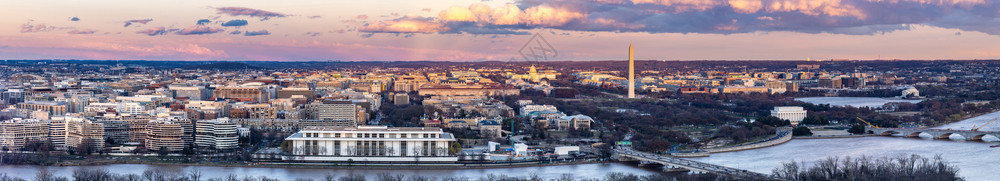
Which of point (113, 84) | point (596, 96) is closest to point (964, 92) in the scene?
point (596, 96)

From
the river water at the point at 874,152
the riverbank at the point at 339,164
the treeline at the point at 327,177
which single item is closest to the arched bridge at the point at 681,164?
the treeline at the point at 327,177

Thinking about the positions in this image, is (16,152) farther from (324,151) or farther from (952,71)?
(952,71)

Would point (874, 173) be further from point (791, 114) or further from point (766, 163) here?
point (791, 114)

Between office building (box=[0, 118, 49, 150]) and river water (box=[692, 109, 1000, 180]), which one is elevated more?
office building (box=[0, 118, 49, 150])

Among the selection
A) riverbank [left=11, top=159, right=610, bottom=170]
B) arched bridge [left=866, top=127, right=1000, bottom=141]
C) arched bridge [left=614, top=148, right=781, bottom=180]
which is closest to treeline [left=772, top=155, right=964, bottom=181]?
arched bridge [left=614, top=148, right=781, bottom=180]

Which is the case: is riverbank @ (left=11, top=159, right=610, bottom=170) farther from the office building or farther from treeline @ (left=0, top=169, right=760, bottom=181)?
the office building

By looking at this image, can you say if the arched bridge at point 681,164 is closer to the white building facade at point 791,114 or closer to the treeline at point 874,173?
the treeline at point 874,173
